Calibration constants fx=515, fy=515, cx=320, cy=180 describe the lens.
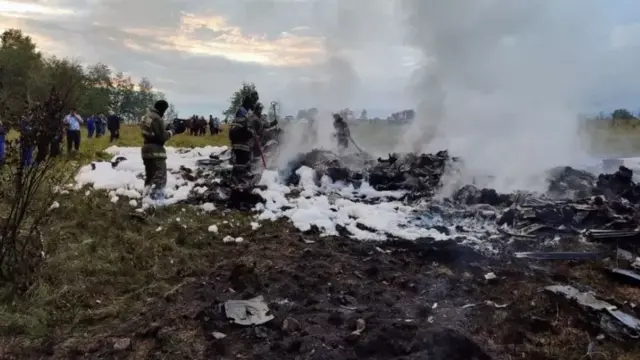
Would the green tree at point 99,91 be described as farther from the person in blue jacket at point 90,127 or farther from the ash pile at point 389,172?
the ash pile at point 389,172

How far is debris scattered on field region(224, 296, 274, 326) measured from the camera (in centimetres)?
514

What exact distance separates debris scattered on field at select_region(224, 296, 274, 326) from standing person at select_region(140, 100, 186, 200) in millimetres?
4900

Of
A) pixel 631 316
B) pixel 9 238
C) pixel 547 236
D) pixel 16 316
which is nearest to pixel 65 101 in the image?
pixel 9 238

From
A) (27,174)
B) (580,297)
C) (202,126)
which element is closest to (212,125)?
(202,126)

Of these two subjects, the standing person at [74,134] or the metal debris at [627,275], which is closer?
the metal debris at [627,275]

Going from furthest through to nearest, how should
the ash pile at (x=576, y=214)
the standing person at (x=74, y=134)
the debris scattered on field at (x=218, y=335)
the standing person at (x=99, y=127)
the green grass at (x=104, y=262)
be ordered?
the standing person at (x=99, y=127), the standing person at (x=74, y=134), the ash pile at (x=576, y=214), the green grass at (x=104, y=262), the debris scattered on field at (x=218, y=335)

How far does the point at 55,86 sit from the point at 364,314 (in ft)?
13.3

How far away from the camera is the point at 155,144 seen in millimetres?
9516

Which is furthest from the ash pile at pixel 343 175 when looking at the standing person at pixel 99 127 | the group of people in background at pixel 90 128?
the standing person at pixel 99 127

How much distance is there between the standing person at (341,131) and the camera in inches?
673

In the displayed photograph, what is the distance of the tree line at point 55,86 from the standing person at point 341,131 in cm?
621

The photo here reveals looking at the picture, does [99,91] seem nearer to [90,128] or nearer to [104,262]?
[90,128]

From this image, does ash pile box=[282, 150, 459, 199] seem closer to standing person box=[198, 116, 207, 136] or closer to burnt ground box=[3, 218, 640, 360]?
burnt ground box=[3, 218, 640, 360]

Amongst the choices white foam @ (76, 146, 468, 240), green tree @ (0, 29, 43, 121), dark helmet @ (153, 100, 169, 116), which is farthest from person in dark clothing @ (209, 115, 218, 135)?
Answer: dark helmet @ (153, 100, 169, 116)
